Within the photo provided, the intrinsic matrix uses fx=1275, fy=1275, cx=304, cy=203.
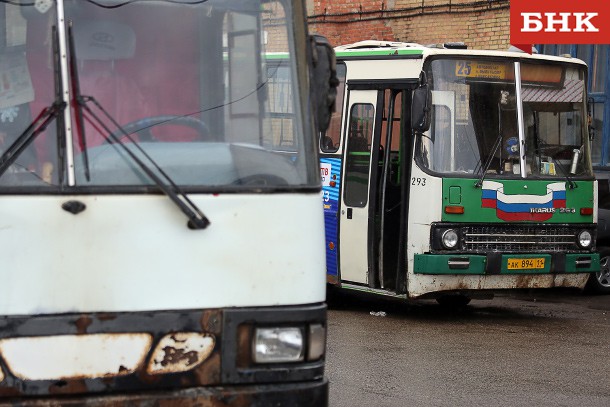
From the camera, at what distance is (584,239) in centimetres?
1298

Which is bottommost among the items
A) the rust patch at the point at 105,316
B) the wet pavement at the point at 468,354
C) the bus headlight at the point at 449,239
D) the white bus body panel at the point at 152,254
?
the wet pavement at the point at 468,354

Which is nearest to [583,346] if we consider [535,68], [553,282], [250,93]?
[553,282]

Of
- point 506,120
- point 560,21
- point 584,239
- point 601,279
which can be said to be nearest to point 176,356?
point 506,120

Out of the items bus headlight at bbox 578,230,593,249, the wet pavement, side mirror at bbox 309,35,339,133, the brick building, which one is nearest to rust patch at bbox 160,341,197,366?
side mirror at bbox 309,35,339,133

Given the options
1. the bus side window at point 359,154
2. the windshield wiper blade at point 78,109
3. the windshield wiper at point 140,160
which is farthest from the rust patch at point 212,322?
the bus side window at point 359,154

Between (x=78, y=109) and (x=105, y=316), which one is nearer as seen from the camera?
(x=105, y=316)

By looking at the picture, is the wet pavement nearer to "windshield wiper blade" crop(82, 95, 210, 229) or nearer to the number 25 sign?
"windshield wiper blade" crop(82, 95, 210, 229)

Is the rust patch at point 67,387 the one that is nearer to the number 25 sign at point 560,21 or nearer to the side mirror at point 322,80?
the side mirror at point 322,80

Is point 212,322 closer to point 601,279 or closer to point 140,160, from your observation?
point 140,160

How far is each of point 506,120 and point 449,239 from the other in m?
1.33

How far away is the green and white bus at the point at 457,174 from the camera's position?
40.2ft

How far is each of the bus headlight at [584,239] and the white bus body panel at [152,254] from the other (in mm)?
8308

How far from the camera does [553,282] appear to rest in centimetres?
1285

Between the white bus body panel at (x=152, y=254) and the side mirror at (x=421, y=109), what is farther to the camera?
the side mirror at (x=421, y=109)
